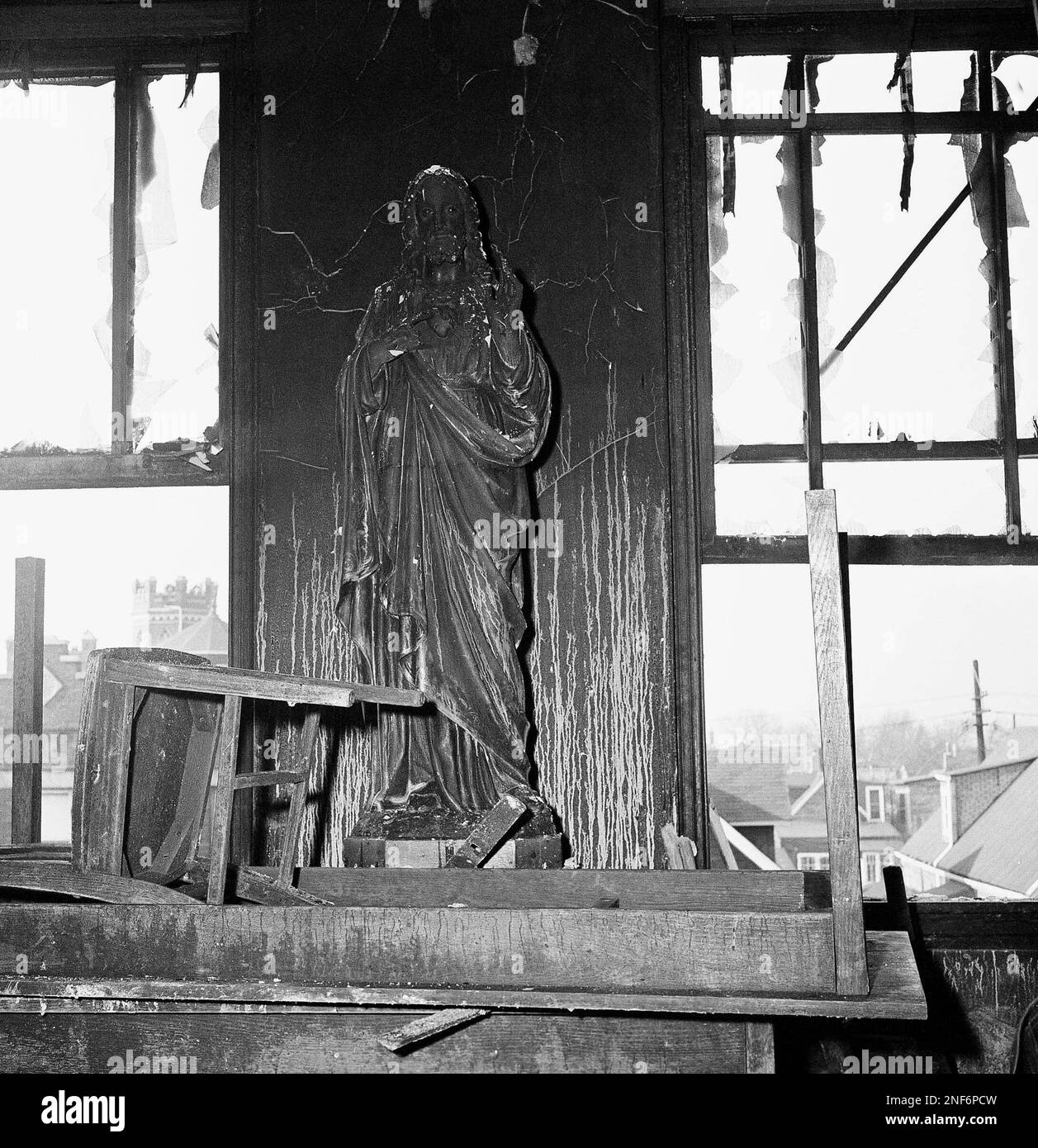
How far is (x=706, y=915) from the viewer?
2328 mm

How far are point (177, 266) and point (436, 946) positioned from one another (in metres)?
3.84

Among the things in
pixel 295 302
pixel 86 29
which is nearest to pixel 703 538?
pixel 295 302

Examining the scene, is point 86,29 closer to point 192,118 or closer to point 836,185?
point 192,118

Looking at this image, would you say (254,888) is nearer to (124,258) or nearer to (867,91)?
(124,258)

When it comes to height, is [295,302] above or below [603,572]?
above

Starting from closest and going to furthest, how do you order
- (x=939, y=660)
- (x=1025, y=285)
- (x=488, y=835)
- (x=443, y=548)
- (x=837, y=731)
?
(x=837, y=731), (x=488, y=835), (x=443, y=548), (x=939, y=660), (x=1025, y=285)

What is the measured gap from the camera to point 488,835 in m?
4.02

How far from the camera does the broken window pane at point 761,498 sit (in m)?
5.18

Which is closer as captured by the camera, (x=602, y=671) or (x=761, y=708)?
(x=602, y=671)

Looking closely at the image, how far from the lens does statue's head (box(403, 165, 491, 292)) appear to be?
171 inches

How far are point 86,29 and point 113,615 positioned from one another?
2509mm

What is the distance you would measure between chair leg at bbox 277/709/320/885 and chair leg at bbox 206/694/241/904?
1.67 feet

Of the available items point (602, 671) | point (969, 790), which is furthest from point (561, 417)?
point (969, 790)

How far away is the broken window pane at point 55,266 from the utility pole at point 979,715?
3.74 m
